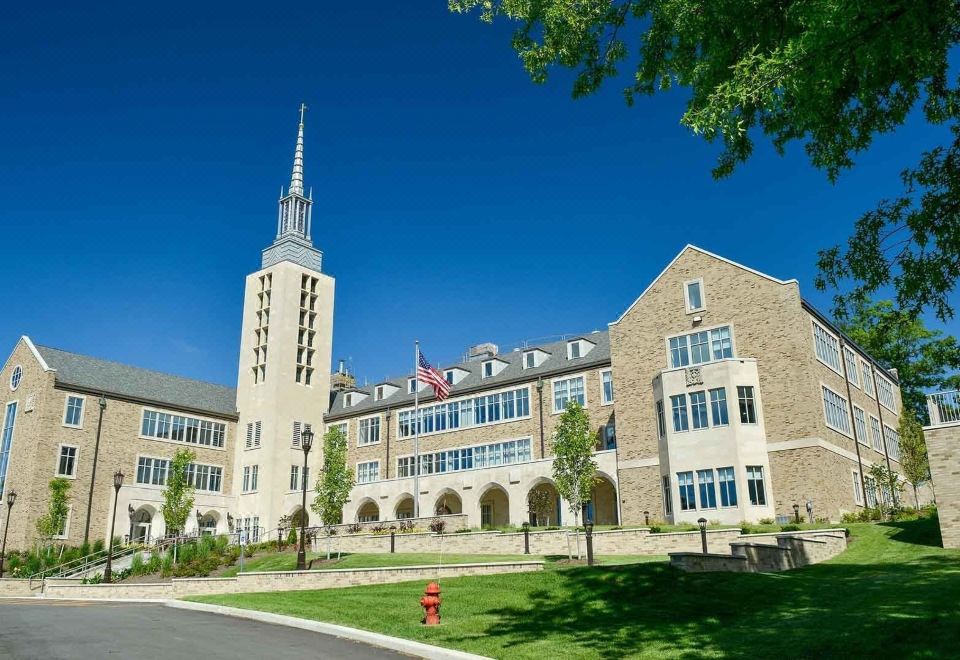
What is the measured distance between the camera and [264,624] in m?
15.7

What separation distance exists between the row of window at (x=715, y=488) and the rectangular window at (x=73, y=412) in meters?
34.6

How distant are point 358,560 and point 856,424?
24.2m

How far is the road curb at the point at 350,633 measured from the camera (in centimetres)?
1134

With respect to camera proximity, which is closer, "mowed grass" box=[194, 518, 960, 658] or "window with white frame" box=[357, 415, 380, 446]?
"mowed grass" box=[194, 518, 960, 658]

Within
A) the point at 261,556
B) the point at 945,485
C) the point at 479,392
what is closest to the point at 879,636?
the point at 945,485

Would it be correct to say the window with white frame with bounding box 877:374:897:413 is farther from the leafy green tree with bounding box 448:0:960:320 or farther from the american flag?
the leafy green tree with bounding box 448:0:960:320

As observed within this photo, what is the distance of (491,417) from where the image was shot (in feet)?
151

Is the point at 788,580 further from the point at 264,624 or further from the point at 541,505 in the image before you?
the point at 541,505

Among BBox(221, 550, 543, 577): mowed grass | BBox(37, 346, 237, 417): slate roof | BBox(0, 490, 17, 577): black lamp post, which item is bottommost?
BBox(221, 550, 543, 577): mowed grass

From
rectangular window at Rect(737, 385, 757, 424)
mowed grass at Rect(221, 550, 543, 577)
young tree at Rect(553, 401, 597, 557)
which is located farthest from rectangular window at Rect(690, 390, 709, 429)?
mowed grass at Rect(221, 550, 543, 577)

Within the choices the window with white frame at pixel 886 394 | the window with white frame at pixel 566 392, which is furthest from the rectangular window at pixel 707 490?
the window with white frame at pixel 886 394

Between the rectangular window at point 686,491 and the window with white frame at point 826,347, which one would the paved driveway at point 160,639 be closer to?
the rectangular window at point 686,491

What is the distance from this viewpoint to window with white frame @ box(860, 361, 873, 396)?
4038 centimetres

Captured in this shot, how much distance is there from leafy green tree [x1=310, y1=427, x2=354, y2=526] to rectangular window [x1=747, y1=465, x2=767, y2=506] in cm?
1987
